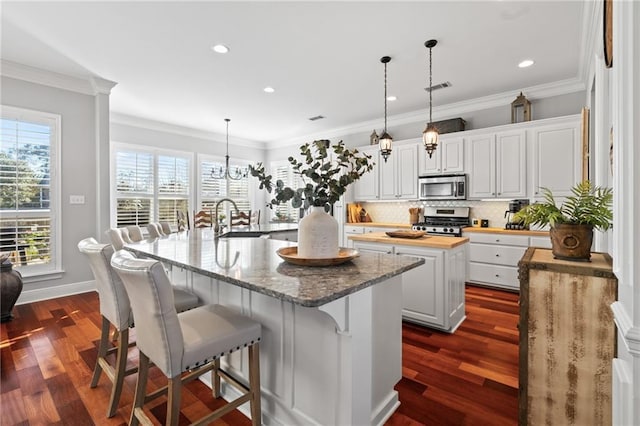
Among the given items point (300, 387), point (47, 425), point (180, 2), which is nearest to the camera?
point (300, 387)

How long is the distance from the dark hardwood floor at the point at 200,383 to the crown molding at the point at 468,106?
3.12 metres

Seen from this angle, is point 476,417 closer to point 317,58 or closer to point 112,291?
point 112,291

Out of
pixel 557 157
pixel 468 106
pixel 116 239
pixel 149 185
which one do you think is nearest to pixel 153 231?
pixel 116 239

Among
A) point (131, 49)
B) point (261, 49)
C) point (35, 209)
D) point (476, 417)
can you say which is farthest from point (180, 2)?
point (476, 417)

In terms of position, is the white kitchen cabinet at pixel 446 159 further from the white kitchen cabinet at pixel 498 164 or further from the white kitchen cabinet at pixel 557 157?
the white kitchen cabinet at pixel 557 157

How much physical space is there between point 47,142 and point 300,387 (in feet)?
14.5

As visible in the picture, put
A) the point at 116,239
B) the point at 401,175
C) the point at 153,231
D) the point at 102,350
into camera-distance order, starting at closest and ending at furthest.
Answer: the point at 102,350, the point at 116,239, the point at 153,231, the point at 401,175

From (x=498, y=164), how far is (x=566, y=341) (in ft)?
11.7

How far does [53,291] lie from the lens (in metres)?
3.80

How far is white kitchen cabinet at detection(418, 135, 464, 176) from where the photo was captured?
4636 millimetres

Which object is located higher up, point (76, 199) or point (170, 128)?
point (170, 128)

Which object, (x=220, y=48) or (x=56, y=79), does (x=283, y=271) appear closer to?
(x=220, y=48)

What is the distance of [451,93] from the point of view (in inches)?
171

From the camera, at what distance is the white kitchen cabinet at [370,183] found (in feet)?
18.4
